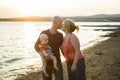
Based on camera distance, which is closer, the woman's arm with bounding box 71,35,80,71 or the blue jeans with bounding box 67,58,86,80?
the woman's arm with bounding box 71,35,80,71

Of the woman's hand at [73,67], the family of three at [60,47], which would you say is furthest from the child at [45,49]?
the woman's hand at [73,67]

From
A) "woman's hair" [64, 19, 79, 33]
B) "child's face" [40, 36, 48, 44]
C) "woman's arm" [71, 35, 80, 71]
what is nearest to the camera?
"woman's hair" [64, 19, 79, 33]

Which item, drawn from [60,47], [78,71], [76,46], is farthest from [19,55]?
[76,46]

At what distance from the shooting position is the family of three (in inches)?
266

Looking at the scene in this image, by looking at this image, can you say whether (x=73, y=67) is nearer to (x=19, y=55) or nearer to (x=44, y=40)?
(x=44, y=40)

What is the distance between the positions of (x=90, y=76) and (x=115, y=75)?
3.79 ft

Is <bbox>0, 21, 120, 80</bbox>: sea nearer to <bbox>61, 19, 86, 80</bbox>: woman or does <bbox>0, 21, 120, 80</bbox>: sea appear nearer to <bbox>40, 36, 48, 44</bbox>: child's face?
<bbox>61, 19, 86, 80</bbox>: woman

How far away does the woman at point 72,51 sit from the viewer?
670cm

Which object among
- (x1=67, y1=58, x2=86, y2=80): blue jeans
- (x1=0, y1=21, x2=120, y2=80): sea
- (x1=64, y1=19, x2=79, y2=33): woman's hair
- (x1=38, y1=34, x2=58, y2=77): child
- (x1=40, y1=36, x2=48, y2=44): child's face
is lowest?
(x1=0, y1=21, x2=120, y2=80): sea

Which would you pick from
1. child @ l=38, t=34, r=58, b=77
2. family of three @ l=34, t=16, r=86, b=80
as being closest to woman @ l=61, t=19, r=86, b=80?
family of three @ l=34, t=16, r=86, b=80

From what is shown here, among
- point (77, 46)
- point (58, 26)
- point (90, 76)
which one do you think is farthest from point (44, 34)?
point (90, 76)

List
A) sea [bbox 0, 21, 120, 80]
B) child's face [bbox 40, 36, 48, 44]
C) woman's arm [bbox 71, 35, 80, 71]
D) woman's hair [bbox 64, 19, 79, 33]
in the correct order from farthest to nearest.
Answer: sea [bbox 0, 21, 120, 80] < child's face [bbox 40, 36, 48, 44] < woman's arm [bbox 71, 35, 80, 71] < woman's hair [bbox 64, 19, 79, 33]

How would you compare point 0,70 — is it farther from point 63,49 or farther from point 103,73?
point 63,49

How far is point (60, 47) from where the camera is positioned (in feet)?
24.0
